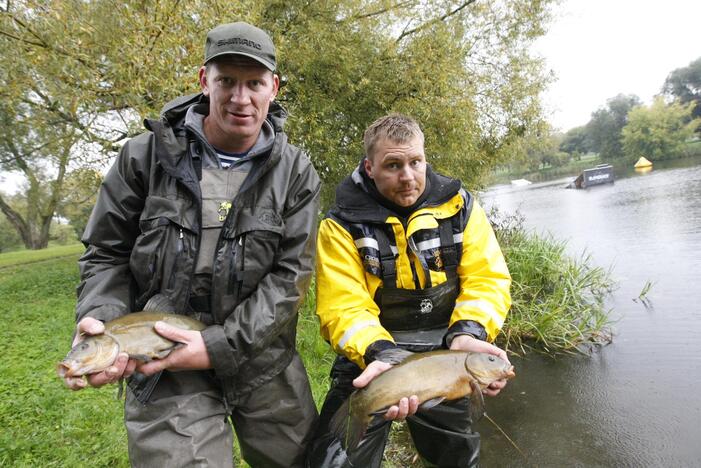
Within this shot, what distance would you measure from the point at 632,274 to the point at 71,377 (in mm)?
9914

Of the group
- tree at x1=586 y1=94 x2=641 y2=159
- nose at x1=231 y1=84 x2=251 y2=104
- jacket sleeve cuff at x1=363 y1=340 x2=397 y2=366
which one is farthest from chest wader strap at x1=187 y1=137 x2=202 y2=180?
tree at x1=586 y1=94 x2=641 y2=159

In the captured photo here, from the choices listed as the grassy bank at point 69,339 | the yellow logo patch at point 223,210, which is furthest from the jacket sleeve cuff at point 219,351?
the grassy bank at point 69,339

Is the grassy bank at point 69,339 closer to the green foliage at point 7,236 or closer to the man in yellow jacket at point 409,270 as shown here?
the man in yellow jacket at point 409,270

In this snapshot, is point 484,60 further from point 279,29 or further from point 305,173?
point 305,173

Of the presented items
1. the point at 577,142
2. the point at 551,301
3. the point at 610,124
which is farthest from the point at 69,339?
the point at 577,142

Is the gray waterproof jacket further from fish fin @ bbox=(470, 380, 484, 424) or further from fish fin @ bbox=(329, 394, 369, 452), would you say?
fish fin @ bbox=(470, 380, 484, 424)

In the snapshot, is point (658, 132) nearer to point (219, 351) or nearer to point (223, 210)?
point (223, 210)

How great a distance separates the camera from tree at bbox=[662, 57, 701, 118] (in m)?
61.3

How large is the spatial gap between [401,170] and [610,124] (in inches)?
3055

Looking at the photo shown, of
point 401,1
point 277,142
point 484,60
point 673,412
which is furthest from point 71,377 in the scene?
point 484,60

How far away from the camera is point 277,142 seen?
221cm

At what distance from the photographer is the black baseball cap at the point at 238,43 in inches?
80.2

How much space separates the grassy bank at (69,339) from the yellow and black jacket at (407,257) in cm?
172

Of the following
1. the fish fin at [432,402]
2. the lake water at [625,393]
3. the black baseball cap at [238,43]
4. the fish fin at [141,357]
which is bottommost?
the lake water at [625,393]
